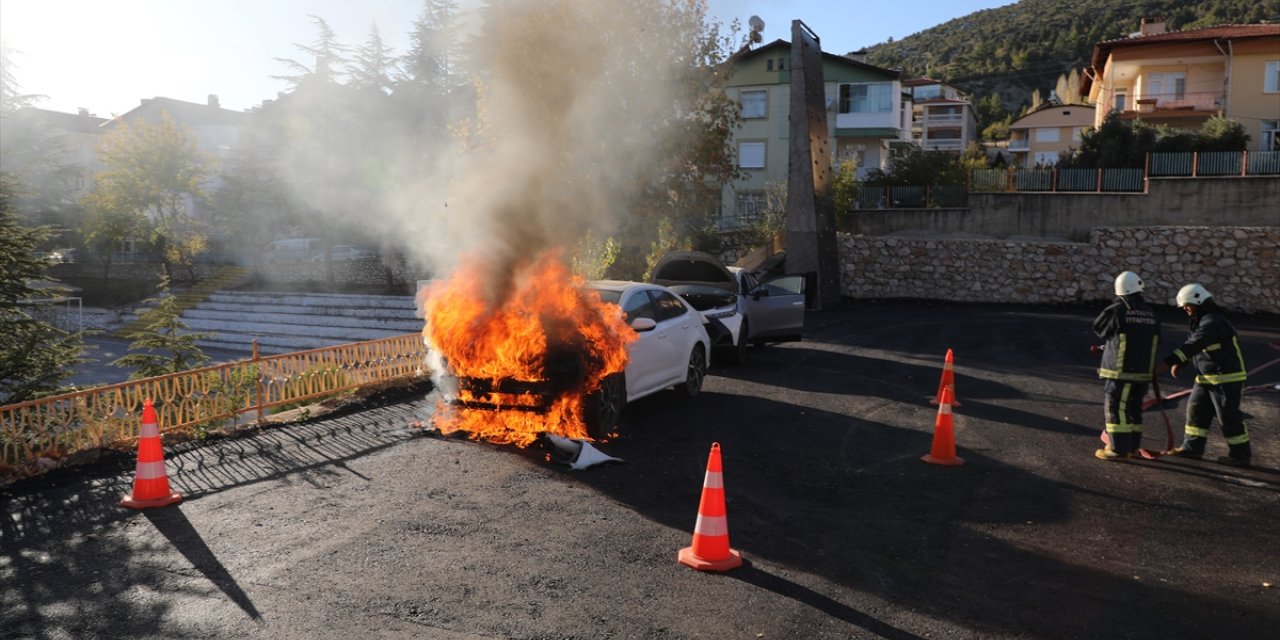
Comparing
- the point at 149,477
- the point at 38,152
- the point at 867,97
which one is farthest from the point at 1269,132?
the point at 38,152

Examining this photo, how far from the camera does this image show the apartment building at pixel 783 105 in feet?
143

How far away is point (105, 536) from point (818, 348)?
13503 mm

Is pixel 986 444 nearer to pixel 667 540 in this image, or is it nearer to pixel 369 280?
pixel 667 540

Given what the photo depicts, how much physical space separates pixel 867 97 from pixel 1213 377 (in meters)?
38.4

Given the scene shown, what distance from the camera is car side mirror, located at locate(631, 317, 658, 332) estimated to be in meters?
9.40

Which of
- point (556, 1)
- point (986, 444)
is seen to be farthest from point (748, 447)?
point (556, 1)

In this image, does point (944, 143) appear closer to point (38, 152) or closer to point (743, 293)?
point (38, 152)

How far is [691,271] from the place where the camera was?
16141 mm

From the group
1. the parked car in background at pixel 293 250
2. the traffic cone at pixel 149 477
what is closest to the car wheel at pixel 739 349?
the traffic cone at pixel 149 477

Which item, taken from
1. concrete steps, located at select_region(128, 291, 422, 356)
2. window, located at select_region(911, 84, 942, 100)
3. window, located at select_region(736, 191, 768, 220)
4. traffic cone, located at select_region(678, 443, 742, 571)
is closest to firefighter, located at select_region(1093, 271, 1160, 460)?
traffic cone, located at select_region(678, 443, 742, 571)

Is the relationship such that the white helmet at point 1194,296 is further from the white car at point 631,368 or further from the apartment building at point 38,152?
the apartment building at point 38,152

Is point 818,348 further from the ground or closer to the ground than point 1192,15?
closer to the ground

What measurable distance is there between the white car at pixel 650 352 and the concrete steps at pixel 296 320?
15885 millimetres

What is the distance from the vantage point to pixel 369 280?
35219mm
